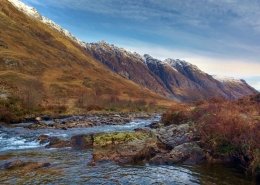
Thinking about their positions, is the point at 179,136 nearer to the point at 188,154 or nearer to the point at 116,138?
the point at 188,154

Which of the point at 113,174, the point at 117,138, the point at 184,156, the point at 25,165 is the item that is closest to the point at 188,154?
the point at 184,156

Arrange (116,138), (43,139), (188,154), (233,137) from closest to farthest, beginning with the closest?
(233,137), (188,154), (116,138), (43,139)

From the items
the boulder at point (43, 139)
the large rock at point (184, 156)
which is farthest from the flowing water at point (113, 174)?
the boulder at point (43, 139)

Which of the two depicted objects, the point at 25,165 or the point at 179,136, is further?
the point at 179,136

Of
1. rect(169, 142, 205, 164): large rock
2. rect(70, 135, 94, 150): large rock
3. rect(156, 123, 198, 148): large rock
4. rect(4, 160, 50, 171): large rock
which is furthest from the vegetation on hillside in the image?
rect(70, 135, 94, 150): large rock

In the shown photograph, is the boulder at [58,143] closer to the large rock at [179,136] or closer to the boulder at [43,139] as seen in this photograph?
the boulder at [43,139]

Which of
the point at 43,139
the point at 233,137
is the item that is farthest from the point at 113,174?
the point at 43,139

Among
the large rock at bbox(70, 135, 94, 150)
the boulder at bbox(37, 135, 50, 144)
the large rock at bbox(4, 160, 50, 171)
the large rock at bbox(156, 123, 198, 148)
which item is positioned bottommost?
the large rock at bbox(4, 160, 50, 171)

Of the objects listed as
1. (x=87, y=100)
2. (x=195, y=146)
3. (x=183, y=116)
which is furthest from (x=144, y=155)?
(x=87, y=100)

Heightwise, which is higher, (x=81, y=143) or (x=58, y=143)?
(x=81, y=143)

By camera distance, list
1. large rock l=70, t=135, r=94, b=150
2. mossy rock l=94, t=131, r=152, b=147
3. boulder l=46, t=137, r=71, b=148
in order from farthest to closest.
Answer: boulder l=46, t=137, r=71, b=148
large rock l=70, t=135, r=94, b=150
mossy rock l=94, t=131, r=152, b=147

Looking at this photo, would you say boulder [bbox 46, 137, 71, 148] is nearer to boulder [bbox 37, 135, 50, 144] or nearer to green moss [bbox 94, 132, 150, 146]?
boulder [bbox 37, 135, 50, 144]

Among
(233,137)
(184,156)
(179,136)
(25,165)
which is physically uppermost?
(233,137)

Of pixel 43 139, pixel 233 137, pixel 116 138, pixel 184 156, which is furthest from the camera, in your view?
pixel 43 139
